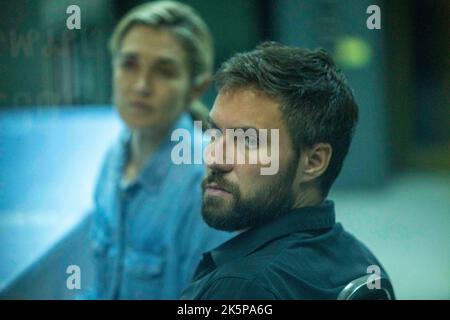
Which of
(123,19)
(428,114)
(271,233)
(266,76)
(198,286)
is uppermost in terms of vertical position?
(123,19)

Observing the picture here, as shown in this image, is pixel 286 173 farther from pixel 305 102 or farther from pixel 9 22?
pixel 9 22

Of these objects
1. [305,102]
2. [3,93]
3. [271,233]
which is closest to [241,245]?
[271,233]

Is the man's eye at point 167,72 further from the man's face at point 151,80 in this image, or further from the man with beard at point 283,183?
the man with beard at point 283,183

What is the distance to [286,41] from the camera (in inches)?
56.6

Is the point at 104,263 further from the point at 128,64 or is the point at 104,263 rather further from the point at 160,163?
the point at 128,64

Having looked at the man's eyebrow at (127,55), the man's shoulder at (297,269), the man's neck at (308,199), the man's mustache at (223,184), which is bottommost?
the man's shoulder at (297,269)

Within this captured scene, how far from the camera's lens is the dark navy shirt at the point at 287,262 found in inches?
47.1

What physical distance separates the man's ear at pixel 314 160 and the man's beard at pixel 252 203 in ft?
0.07

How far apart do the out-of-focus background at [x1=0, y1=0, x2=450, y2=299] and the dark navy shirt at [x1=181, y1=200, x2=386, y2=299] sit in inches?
9.4

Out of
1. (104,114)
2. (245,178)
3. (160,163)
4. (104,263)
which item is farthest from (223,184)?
(104,114)

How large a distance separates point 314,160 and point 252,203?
14 cm

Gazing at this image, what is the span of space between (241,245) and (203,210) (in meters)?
0.12

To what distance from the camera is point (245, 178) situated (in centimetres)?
133

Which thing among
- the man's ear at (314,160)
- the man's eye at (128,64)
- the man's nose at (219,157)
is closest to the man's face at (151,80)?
the man's eye at (128,64)
